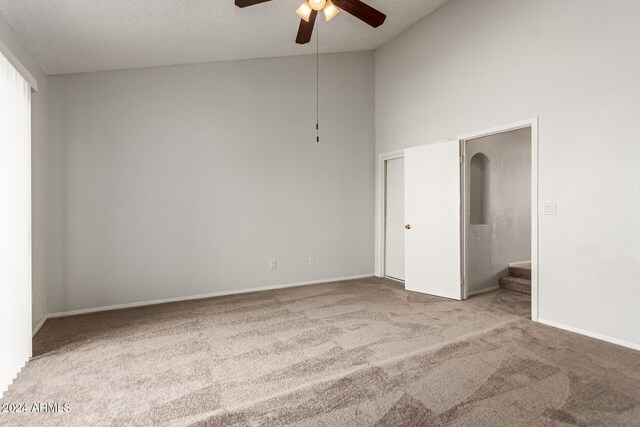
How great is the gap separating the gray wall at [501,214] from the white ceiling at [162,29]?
7.17 ft

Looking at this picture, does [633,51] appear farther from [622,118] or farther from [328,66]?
[328,66]

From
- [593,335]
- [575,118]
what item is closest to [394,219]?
[575,118]

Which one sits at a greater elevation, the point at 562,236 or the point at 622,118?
the point at 622,118

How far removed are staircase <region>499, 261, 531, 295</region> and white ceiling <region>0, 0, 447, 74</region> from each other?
12.3 feet

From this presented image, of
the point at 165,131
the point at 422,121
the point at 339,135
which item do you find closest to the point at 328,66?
the point at 339,135

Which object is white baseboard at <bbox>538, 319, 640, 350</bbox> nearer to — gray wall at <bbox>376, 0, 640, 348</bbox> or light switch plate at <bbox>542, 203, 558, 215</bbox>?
gray wall at <bbox>376, 0, 640, 348</bbox>

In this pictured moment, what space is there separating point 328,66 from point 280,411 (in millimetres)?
4660

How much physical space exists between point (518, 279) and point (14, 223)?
5.50m

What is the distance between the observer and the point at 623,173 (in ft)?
8.45

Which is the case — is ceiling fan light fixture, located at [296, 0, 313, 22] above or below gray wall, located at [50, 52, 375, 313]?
above

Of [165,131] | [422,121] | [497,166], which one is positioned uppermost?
[422,121]

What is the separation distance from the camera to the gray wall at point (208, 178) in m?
3.53

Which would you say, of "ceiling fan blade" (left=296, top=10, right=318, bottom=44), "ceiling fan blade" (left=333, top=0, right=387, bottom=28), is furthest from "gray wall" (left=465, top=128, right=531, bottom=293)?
"ceiling fan blade" (left=296, top=10, right=318, bottom=44)

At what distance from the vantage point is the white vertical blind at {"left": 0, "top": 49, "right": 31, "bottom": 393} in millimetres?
2092
